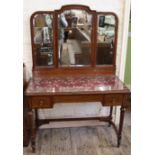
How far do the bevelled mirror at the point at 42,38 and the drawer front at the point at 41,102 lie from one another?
45cm

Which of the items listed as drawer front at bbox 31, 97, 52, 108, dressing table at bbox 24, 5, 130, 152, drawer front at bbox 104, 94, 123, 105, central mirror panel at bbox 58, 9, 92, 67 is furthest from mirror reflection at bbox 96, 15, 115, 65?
drawer front at bbox 31, 97, 52, 108

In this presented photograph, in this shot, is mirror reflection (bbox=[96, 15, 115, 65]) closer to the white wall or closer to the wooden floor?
the white wall

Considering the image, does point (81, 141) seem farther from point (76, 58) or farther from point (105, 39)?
point (105, 39)

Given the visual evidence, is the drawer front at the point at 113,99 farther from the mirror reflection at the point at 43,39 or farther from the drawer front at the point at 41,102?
the mirror reflection at the point at 43,39

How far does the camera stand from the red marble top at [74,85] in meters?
1.89

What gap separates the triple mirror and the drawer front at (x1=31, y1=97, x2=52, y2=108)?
45 centimetres

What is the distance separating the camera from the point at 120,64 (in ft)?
7.66

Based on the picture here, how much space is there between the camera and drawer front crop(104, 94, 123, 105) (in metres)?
1.95

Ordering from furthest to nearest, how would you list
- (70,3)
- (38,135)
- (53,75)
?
(38,135) → (53,75) → (70,3)

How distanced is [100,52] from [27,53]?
0.76 metres

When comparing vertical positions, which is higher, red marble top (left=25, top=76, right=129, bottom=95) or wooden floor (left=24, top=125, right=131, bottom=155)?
red marble top (left=25, top=76, right=129, bottom=95)
